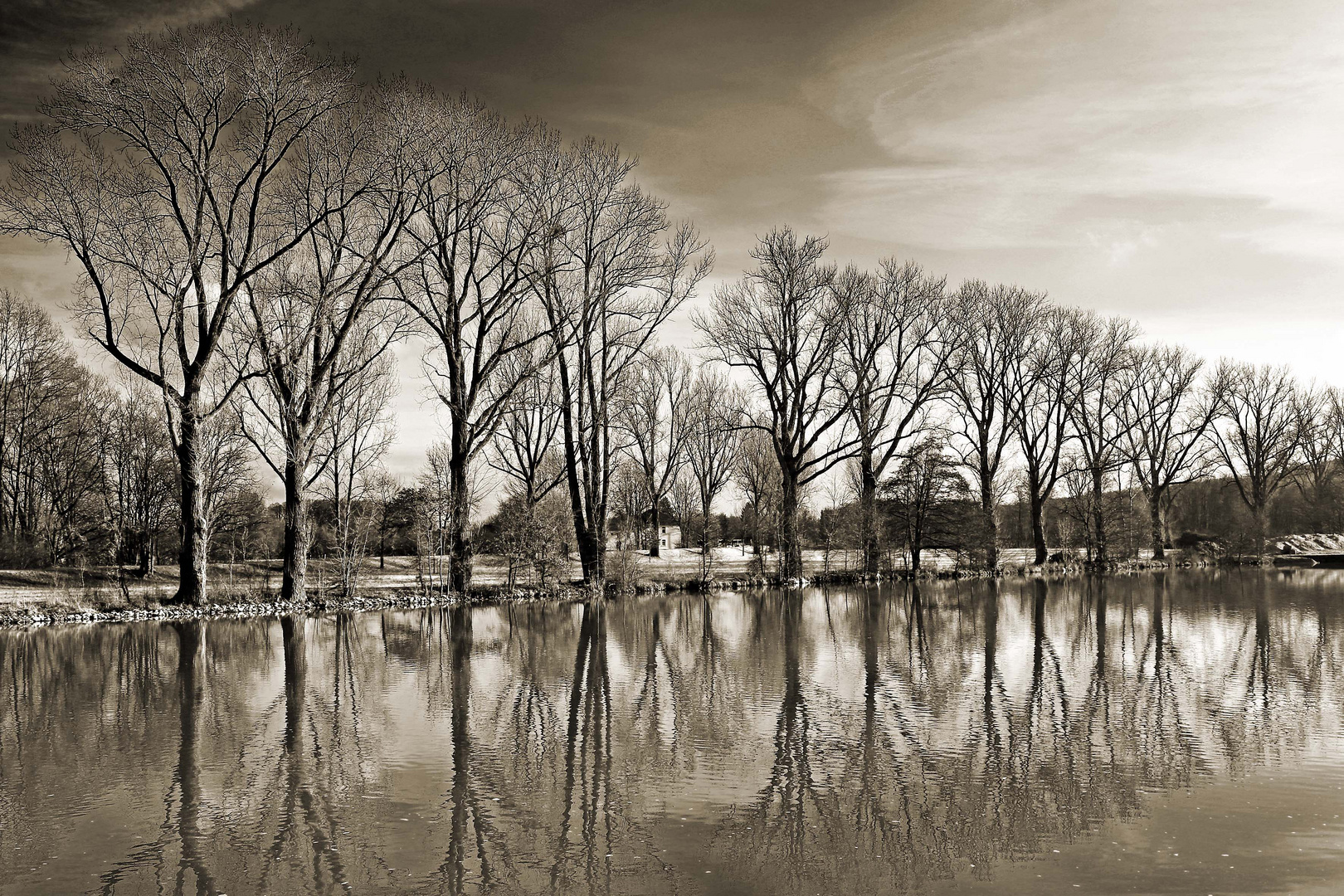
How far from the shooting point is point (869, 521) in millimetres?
37625

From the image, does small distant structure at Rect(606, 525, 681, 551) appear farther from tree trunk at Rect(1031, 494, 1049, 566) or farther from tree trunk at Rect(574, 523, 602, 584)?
tree trunk at Rect(1031, 494, 1049, 566)

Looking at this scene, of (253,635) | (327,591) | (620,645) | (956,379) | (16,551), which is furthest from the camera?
(956,379)

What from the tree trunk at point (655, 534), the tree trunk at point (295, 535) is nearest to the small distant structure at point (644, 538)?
the tree trunk at point (655, 534)

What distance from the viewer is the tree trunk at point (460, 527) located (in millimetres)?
27469

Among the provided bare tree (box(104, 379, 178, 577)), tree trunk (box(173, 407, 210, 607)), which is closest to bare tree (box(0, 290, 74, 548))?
bare tree (box(104, 379, 178, 577))

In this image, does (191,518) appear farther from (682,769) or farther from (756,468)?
(756,468)

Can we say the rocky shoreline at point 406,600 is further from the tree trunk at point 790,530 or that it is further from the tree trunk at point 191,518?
the tree trunk at point 790,530

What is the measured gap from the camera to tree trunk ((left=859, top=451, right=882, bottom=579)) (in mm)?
37250

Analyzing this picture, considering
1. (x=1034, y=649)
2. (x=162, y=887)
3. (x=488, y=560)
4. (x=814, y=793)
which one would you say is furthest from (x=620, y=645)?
(x=488, y=560)

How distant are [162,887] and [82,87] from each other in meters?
22.8

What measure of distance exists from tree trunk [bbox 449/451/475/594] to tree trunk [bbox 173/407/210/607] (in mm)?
7143

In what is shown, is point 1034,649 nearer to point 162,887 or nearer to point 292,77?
point 162,887

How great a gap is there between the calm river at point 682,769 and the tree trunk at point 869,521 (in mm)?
21966

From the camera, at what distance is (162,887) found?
5.01 metres
